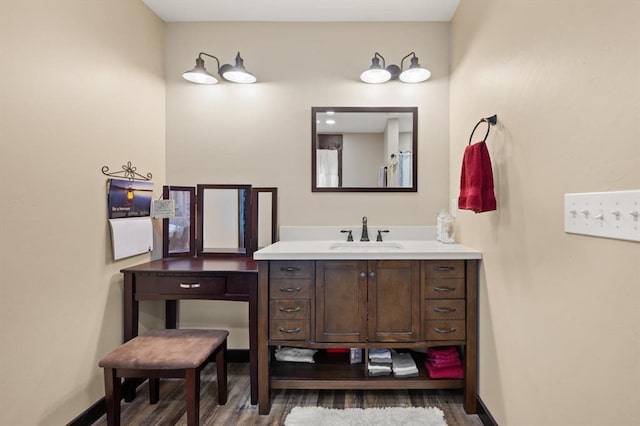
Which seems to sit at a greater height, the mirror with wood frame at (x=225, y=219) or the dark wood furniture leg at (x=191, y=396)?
the mirror with wood frame at (x=225, y=219)

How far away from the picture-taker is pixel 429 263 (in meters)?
1.77

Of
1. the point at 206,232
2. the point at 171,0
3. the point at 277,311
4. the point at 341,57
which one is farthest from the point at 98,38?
the point at 277,311

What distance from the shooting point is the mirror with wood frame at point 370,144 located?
7.70ft

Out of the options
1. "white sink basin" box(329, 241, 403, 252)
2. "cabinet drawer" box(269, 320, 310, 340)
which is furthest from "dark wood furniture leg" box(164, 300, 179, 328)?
"white sink basin" box(329, 241, 403, 252)

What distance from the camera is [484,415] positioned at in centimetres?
169

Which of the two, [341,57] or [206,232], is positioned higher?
[341,57]

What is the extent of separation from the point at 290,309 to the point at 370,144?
52.7 inches

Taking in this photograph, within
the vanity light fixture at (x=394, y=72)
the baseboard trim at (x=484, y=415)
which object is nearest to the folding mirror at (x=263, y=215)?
the vanity light fixture at (x=394, y=72)

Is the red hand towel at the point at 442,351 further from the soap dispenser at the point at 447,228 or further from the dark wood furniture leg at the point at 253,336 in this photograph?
the dark wood furniture leg at the point at 253,336

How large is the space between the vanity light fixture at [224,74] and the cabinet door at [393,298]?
1.62 metres

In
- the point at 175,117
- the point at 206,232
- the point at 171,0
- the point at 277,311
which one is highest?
the point at 171,0

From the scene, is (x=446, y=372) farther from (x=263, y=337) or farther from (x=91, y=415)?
(x=91, y=415)

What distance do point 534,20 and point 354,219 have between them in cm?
153

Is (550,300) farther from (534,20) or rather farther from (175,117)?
(175,117)
